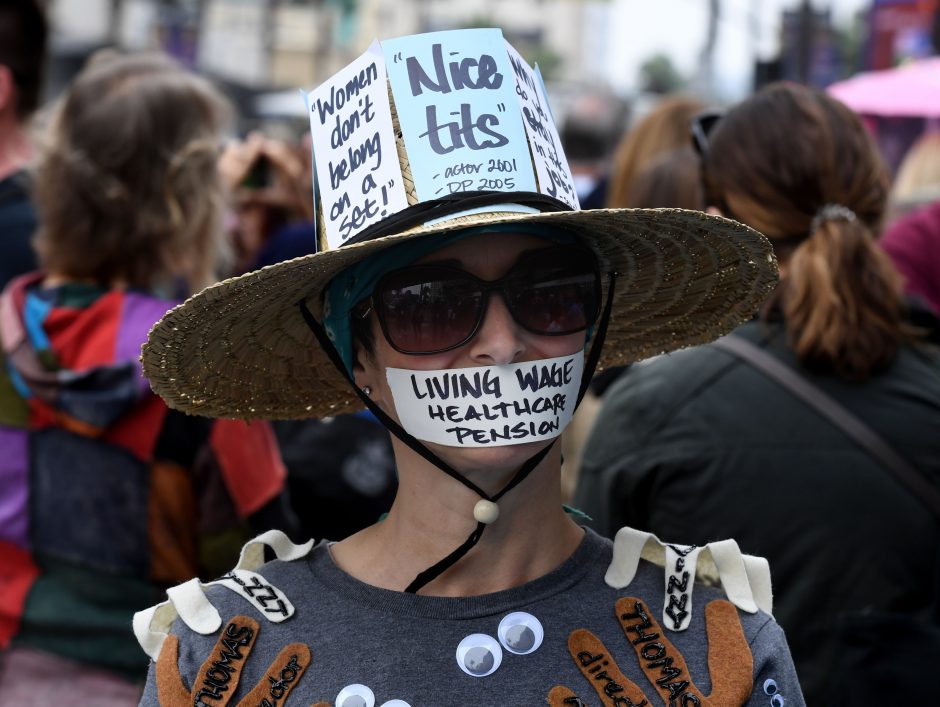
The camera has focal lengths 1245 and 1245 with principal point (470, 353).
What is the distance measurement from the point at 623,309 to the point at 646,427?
767mm

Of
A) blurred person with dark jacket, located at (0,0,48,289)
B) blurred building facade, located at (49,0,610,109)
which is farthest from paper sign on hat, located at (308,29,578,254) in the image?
blurred person with dark jacket, located at (0,0,48,289)

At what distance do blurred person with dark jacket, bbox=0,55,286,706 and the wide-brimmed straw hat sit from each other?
0.81m

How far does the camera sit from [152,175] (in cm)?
331

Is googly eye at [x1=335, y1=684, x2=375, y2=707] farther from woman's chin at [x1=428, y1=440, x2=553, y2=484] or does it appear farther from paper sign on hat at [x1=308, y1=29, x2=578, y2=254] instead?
paper sign on hat at [x1=308, y1=29, x2=578, y2=254]

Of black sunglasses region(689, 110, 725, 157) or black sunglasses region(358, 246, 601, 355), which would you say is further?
black sunglasses region(689, 110, 725, 157)

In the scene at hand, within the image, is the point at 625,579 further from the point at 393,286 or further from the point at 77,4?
the point at 77,4

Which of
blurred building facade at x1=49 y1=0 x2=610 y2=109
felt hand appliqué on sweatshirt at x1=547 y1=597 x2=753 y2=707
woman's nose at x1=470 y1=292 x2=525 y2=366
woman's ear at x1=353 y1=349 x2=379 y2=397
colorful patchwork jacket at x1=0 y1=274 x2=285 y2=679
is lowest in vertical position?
blurred building facade at x1=49 y1=0 x2=610 y2=109

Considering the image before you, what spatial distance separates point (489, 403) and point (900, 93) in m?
3.84

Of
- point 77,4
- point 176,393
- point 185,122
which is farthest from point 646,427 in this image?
point 77,4

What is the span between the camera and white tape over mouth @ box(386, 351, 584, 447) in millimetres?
1842

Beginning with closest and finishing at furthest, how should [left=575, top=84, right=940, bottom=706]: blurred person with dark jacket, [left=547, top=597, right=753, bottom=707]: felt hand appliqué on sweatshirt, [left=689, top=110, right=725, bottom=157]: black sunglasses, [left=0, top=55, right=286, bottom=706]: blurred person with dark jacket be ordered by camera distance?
[left=547, top=597, right=753, bottom=707]: felt hand appliqué on sweatshirt, [left=575, top=84, right=940, bottom=706]: blurred person with dark jacket, [left=0, top=55, right=286, bottom=706]: blurred person with dark jacket, [left=689, top=110, right=725, bottom=157]: black sunglasses

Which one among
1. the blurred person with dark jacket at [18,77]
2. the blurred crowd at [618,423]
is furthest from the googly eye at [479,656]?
the blurred person with dark jacket at [18,77]

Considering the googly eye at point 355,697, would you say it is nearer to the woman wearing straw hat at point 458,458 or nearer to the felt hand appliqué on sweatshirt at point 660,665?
the woman wearing straw hat at point 458,458

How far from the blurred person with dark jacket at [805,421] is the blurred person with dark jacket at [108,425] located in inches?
38.3
